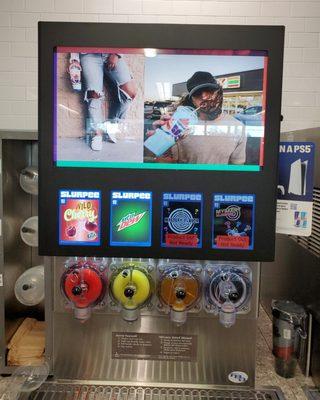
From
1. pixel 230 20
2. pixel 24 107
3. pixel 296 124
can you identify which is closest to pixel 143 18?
pixel 230 20

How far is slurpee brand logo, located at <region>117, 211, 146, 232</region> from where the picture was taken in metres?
1.17

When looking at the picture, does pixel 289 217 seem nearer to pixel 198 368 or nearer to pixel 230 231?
pixel 230 231

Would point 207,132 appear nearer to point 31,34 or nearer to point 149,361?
point 149,361

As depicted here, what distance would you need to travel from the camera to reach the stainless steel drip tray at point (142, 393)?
1180 millimetres

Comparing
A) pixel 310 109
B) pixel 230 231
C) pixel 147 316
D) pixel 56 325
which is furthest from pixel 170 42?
pixel 310 109

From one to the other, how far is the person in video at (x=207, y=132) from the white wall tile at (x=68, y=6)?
1.76 metres

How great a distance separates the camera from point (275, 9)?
2.49 m

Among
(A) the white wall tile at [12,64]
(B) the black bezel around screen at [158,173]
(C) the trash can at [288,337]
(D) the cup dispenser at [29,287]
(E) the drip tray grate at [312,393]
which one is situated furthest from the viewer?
(A) the white wall tile at [12,64]

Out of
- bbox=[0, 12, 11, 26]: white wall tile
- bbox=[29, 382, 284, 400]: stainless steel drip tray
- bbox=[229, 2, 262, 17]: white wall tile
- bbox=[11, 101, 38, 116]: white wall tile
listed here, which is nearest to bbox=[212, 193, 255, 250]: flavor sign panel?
bbox=[29, 382, 284, 400]: stainless steel drip tray

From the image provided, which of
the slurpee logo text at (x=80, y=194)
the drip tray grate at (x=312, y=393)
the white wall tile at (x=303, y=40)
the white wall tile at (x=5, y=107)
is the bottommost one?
the drip tray grate at (x=312, y=393)

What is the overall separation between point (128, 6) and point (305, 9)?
1.15m

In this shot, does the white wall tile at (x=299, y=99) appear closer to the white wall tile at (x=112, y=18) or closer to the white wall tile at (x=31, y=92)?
the white wall tile at (x=112, y=18)

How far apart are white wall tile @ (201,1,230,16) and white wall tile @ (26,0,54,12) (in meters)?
0.99

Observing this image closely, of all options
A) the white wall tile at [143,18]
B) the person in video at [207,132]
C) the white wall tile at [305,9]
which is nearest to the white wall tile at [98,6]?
the white wall tile at [143,18]
